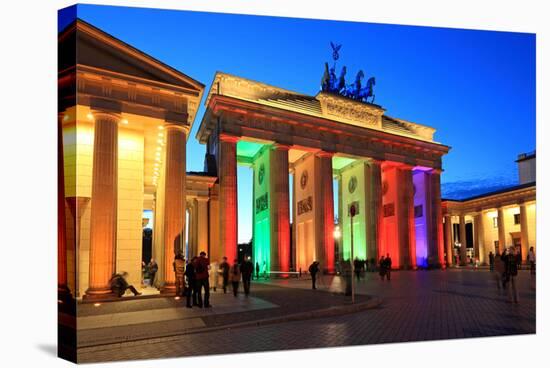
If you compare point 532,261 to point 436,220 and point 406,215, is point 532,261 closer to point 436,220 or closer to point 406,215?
point 406,215

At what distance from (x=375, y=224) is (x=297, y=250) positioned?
273 inches

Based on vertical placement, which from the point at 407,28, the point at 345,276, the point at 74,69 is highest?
the point at 407,28

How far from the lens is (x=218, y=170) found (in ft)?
98.4

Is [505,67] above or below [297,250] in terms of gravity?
above

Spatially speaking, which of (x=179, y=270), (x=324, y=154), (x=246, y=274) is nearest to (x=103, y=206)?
(x=179, y=270)

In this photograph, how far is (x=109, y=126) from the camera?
14.6 meters

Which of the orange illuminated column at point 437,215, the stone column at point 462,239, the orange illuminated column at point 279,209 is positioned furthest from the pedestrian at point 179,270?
the stone column at point 462,239

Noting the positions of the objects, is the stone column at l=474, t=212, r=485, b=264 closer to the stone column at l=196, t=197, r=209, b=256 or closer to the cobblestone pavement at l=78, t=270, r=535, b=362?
the stone column at l=196, t=197, r=209, b=256

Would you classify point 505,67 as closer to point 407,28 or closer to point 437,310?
point 407,28

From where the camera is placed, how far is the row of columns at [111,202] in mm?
13469

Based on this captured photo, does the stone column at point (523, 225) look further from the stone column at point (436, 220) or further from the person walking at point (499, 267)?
the stone column at point (436, 220)

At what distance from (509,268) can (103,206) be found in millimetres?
12663

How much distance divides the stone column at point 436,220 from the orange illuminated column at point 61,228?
1470 inches

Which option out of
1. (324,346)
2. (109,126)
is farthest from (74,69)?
(324,346)
